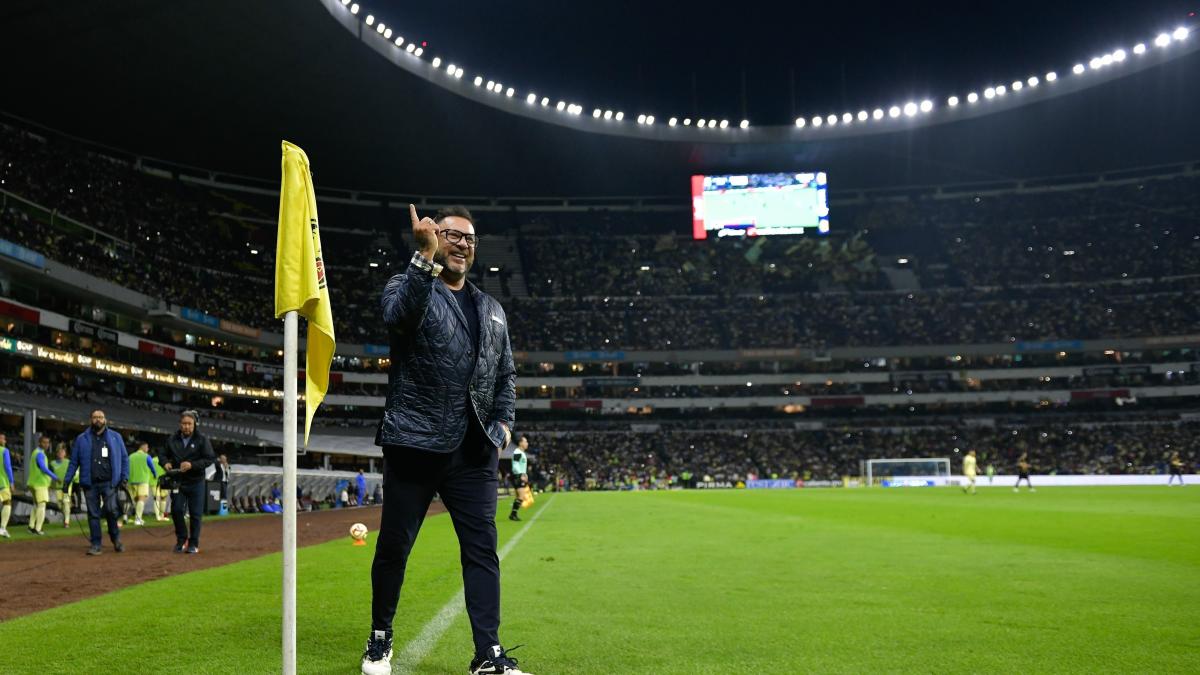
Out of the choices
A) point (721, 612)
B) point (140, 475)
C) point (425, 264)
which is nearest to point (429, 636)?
point (721, 612)

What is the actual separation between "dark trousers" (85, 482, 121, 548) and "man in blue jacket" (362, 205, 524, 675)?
10349 millimetres

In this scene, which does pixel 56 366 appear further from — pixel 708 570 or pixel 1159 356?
pixel 1159 356

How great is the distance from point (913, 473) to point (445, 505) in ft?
169

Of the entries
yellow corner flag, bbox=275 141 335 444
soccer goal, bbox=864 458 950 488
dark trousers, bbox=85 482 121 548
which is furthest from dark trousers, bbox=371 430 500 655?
soccer goal, bbox=864 458 950 488

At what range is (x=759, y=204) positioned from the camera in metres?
59.3

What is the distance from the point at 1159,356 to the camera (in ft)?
216

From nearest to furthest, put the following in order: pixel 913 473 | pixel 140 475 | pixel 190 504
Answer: pixel 190 504
pixel 140 475
pixel 913 473

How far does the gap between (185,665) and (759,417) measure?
2750 inches

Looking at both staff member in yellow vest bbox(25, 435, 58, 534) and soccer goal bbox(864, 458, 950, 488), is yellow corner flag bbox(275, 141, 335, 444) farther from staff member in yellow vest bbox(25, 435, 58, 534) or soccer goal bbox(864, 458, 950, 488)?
soccer goal bbox(864, 458, 950, 488)

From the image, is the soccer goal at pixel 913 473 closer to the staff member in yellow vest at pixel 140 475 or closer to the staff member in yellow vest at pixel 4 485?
the staff member in yellow vest at pixel 140 475

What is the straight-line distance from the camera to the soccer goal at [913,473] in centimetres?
5056

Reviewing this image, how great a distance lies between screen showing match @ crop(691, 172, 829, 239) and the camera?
5909cm

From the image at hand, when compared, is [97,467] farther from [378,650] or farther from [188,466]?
[378,650]

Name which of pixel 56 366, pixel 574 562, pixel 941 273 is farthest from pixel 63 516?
pixel 941 273
